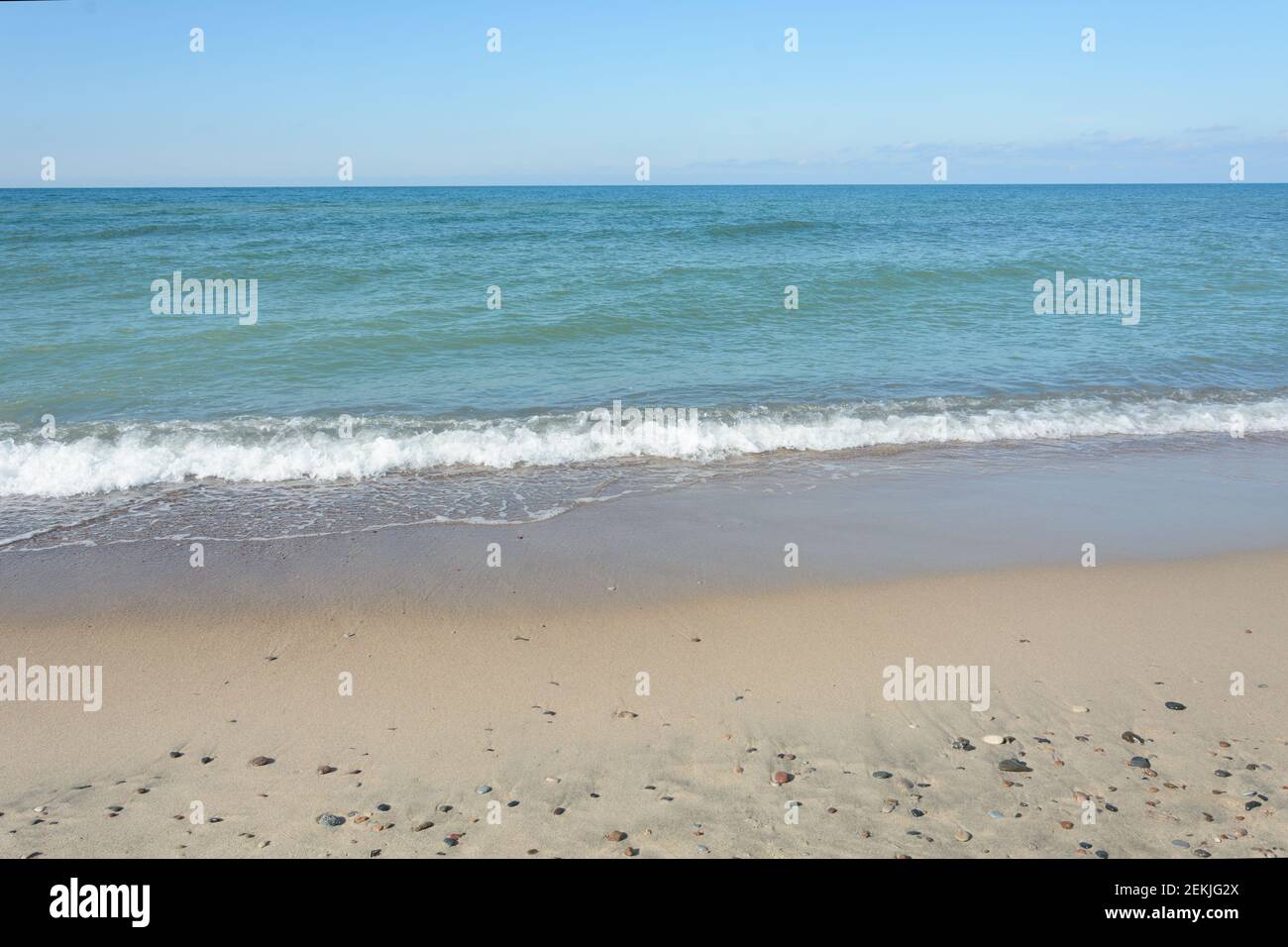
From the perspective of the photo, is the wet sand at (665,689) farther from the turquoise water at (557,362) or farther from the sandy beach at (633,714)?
the turquoise water at (557,362)

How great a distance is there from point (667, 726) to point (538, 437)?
5.63 m

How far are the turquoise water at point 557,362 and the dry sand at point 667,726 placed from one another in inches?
96.8

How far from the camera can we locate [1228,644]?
201 inches

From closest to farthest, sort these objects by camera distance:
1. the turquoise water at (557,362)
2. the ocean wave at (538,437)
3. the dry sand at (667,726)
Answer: the dry sand at (667,726) < the ocean wave at (538,437) < the turquoise water at (557,362)

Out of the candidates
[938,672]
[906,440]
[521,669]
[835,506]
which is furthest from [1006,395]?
[521,669]

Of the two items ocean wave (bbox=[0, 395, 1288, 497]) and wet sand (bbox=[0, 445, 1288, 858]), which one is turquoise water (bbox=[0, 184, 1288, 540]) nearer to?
ocean wave (bbox=[0, 395, 1288, 497])

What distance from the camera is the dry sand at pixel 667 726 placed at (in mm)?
3426

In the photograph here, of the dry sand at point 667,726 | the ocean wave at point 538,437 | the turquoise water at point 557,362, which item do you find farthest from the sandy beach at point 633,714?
the ocean wave at point 538,437

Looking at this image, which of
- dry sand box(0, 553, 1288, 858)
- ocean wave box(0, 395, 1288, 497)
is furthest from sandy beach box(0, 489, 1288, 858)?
ocean wave box(0, 395, 1288, 497)

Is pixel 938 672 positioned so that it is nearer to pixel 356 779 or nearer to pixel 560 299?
pixel 356 779

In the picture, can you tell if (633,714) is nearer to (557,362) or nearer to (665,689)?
(665,689)

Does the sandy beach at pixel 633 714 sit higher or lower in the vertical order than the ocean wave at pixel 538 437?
lower

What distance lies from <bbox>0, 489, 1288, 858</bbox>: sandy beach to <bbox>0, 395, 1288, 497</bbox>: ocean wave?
2302 millimetres
